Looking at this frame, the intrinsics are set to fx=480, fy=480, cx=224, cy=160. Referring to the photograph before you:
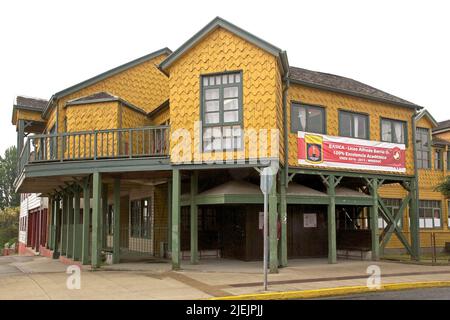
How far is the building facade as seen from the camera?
1455 centimetres

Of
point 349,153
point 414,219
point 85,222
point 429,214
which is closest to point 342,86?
point 349,153

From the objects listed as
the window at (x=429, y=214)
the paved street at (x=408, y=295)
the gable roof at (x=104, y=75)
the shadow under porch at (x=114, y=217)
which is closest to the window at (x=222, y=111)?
the shadow under porch at (x=114, y=217)

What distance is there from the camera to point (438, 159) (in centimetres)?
2550

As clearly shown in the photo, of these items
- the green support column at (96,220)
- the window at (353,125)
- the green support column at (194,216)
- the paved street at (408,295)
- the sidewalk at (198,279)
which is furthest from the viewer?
the window at (353,125)

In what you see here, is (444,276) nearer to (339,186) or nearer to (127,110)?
(339,186)

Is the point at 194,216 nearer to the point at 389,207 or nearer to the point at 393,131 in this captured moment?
the point at 393,131

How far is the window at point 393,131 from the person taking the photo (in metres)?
19.0

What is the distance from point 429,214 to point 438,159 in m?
3.00

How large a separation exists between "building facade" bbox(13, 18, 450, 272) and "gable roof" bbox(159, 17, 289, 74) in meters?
0.03

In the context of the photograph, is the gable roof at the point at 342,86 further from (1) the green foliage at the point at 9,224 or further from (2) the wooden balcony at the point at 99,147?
(1) the green foliage at the point at 9,224

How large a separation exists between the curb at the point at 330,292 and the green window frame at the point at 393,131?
8036 mm
